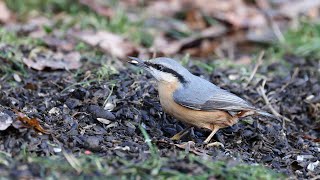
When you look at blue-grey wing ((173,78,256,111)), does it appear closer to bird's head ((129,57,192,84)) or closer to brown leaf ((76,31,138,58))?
bird's head ((129,57,192,84))

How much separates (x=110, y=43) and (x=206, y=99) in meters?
2.93

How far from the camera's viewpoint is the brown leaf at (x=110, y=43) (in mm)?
7883

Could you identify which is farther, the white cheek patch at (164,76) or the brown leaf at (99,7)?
the brown leaf at (99,7)

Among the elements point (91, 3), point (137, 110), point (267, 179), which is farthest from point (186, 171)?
point (91, 3)

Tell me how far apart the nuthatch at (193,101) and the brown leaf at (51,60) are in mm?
1679

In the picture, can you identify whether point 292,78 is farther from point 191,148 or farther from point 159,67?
point 191,148

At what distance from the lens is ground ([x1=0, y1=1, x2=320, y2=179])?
174 inches

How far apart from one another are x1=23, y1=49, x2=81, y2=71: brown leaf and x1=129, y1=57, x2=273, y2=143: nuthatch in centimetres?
168

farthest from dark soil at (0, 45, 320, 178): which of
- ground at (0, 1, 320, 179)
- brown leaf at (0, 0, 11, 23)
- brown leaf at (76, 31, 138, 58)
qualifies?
brown leaf at (0, 0, 11, 23)

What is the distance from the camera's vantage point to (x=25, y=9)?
938 centimetres

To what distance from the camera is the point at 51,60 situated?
7.14m

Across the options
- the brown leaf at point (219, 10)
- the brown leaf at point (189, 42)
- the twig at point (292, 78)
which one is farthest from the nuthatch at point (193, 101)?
the brown leaf at point (219, 10)

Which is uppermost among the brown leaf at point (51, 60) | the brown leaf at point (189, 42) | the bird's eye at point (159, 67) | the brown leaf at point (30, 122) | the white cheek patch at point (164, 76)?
the bird's eye at point (159, 67)

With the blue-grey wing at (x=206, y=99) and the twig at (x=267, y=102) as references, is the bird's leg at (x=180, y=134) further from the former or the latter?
the twig at (x=267, y=102)
